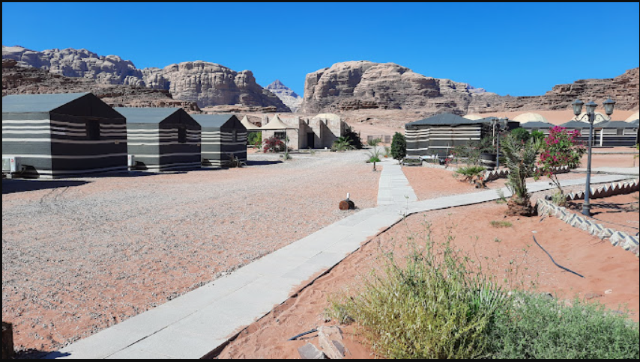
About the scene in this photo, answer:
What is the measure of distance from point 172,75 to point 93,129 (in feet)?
459

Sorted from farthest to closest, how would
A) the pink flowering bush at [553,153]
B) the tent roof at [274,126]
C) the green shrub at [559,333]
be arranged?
the tent roof at [274,126] → the pink flowering bush at [553,153] → the green shrub at [559,333]

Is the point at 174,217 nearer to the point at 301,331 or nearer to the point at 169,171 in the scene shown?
the point at 301,331

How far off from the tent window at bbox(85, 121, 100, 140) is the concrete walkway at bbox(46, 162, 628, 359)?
51.3 feet

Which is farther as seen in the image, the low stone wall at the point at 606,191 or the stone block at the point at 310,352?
the low stone wall at the point at 606,191

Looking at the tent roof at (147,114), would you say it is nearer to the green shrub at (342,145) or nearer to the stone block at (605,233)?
the stone block at (605,233)

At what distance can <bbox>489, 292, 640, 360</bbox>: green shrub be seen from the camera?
2988mm

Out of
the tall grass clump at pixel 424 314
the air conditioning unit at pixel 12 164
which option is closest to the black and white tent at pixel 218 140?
the air conditioning unit at pixel 12 164

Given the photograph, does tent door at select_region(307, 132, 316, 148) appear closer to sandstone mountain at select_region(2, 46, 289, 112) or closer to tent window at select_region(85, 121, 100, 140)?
tent window at select_region(85, 121, 100, 140)

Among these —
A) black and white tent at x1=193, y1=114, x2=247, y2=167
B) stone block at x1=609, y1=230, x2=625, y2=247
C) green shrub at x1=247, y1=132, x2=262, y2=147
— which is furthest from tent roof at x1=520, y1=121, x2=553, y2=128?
stone block at x1=609, y1=230, x2=625, y2=247

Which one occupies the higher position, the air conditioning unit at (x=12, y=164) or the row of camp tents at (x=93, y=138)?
the row of camp tents at (x=93, y=138)

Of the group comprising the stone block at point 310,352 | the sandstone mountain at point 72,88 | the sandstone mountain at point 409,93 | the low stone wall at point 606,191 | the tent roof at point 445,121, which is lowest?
the stone block at point 310,352

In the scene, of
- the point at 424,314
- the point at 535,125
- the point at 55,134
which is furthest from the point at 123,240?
the point at 535,125

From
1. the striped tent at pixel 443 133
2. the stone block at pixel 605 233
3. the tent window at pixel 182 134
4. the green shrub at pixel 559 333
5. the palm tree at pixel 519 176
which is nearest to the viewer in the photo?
the green shrub at pixel 559 333

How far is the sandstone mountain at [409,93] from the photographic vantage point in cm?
9956
